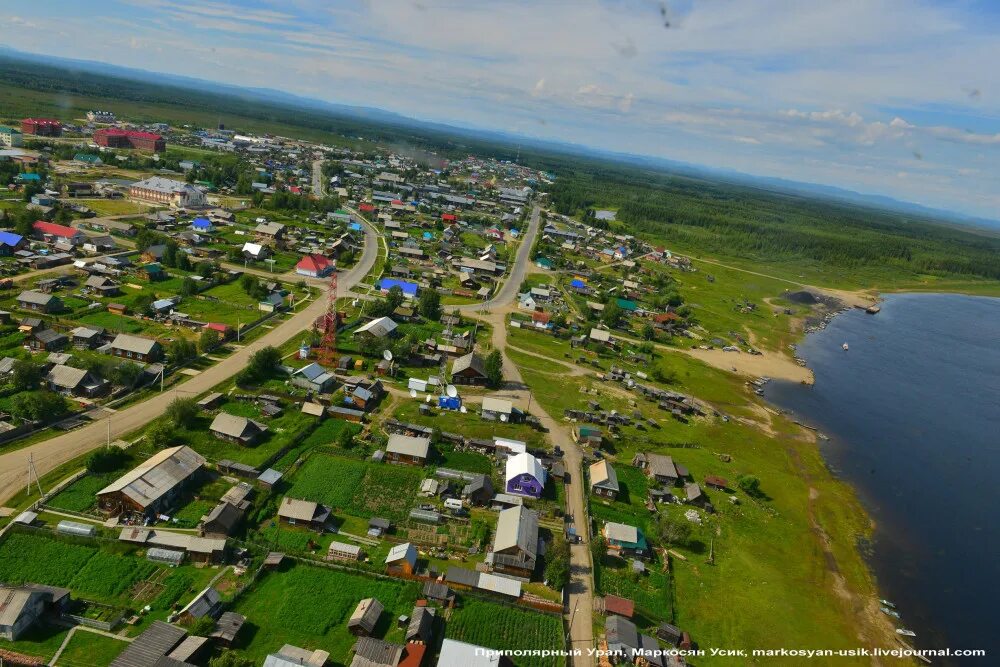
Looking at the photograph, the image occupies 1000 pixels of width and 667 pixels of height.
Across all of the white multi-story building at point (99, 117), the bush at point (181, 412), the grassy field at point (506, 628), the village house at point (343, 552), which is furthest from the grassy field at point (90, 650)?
the white multi-story building at point (99, 117)

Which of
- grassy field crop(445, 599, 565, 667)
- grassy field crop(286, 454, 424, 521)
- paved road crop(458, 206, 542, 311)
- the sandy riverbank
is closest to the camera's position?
grassy field crop(445, 599, 565, 667)

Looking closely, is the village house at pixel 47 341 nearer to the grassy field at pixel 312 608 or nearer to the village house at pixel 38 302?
the village house at pixel 38 302

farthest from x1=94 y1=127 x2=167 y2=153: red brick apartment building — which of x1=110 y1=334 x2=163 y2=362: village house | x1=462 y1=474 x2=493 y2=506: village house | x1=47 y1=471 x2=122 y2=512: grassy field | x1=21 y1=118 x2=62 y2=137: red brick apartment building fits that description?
x1=462 y1=474 x2=493 y2=506: village house

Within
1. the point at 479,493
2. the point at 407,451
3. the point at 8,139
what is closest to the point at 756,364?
the point at 479,493

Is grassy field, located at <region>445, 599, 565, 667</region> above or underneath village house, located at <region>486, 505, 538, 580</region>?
underneath

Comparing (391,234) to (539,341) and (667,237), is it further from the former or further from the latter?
(667,237)

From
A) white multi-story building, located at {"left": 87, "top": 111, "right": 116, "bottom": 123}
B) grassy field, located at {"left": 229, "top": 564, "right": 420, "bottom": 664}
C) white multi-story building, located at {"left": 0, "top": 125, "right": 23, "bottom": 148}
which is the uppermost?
white multi-story building, located at {"left": 87, "top": 111, "right": 116, "bottom": 123}

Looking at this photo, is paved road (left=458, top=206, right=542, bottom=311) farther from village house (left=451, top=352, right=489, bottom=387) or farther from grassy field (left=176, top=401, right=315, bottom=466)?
grassy field (left=176, top=401, right=315, bottom=466)
